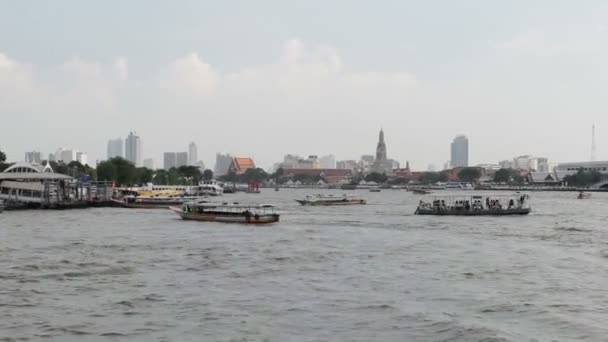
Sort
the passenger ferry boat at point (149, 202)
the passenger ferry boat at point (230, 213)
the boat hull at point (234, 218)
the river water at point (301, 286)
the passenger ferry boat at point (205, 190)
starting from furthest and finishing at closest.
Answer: the passenger ferry boat at point (205, 190) → the passenger ferry boat at point (149, 202) → the passenger ferry boat at point (230, 213) → the boat hull at point (234, 218) → the river water at point (301, 286)

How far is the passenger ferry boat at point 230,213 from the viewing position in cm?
5091

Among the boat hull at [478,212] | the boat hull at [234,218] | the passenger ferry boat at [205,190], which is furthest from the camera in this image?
the passenger ferry boat at [205,190]

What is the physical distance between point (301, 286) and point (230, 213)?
28929mm

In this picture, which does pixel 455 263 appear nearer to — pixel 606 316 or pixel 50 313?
pixel 606 316

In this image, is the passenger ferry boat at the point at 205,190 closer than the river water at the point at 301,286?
No

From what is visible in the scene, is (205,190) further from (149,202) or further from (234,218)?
(234,218)

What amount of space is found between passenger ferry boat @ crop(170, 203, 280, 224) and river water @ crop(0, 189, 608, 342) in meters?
7.45

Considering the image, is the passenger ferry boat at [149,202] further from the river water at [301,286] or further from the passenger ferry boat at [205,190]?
the passenger ferry boat at [205,190]

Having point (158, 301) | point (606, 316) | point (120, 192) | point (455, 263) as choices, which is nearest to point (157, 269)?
point (158, 301)

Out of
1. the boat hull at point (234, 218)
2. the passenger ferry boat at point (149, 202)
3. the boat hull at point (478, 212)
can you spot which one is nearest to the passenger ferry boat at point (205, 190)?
the passenger ferry boat at point (149, 202)

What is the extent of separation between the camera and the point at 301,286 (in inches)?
926

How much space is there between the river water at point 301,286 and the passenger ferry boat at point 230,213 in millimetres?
7446

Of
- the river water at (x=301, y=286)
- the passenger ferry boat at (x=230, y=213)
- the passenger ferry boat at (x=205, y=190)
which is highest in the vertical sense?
the passenger ferry boat at (x=205, y=190)

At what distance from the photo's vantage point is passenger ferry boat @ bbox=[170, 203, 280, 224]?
50.9 m
